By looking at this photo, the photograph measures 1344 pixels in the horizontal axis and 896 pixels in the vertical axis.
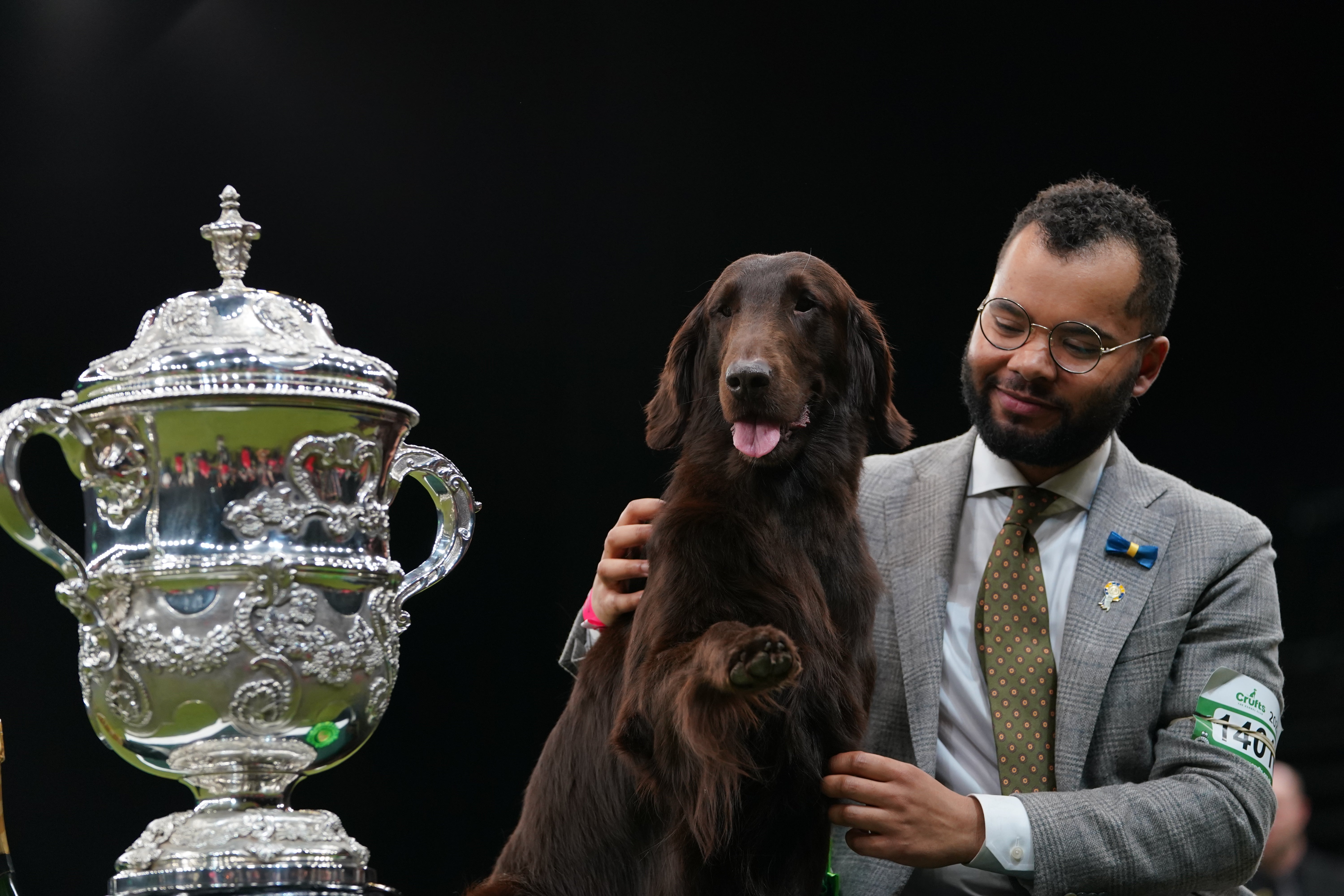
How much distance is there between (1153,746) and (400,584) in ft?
4.39

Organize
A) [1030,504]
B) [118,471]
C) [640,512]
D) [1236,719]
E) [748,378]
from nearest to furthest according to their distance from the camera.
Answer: [118,471]
[748,378]
[640,512]
[1236,719]
[1030,504]

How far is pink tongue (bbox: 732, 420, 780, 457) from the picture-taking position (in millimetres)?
1717

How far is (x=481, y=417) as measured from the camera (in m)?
3.79

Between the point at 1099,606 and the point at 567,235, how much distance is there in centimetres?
211

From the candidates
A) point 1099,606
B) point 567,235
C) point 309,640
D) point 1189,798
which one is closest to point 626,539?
point 309,640

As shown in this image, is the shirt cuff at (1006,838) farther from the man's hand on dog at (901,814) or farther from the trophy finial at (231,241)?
the trophy finial at (231,241)

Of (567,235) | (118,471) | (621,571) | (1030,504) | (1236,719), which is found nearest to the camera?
(118,471)

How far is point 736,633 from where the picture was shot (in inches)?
57.7

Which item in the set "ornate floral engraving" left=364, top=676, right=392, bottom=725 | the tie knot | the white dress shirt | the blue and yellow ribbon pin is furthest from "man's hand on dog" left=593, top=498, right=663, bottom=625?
the blue and yellow ribbon pin

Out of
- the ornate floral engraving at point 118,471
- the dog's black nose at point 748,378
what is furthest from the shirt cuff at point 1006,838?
the ornate floral engraving at point 118,471

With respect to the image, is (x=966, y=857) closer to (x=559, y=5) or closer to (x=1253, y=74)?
(x=559, y=5)

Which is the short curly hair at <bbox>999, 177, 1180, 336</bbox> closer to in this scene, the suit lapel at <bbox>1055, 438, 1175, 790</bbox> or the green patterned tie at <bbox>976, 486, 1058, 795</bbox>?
the suit lapel at <bbox>1055, 438, 1175, 790</bbox>

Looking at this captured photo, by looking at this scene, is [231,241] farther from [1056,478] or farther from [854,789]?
[1056,478]

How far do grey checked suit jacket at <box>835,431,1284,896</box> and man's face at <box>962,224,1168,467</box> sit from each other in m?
0.14
